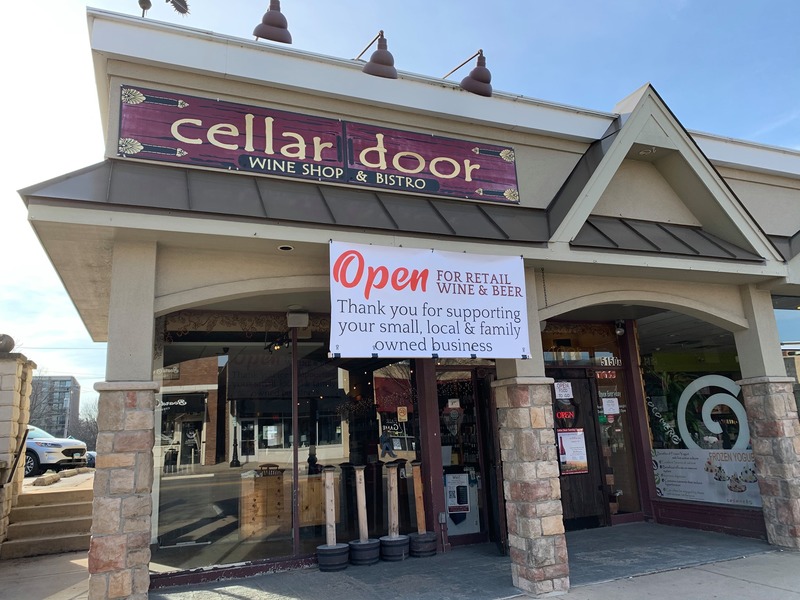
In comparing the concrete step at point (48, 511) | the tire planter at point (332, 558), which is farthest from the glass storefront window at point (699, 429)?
the concrete step at point (48, 511)

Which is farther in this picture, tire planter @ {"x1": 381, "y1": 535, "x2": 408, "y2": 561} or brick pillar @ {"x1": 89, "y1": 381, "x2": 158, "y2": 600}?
tire planter @ {"x1": 381, "y1": 535, "x2": 408, "y2": 561}

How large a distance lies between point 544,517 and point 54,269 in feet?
19.7

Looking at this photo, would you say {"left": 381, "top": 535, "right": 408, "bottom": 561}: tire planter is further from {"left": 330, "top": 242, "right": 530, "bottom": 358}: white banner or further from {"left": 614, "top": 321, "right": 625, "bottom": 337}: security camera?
{"left": 614, "top": 321, "right": 625, "bottom": 337}: security camera

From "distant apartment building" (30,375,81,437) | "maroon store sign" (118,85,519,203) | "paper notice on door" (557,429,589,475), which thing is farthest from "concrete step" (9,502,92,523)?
"distant apartment building" (30,375,81,437)

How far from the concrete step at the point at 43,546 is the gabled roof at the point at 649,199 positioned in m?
8.77

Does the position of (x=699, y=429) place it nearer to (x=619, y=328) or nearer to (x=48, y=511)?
(x=619, y=328)

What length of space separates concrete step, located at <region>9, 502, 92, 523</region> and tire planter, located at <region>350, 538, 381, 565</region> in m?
5.16

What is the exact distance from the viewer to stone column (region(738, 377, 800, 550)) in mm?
7352

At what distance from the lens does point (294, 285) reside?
19.4 ft

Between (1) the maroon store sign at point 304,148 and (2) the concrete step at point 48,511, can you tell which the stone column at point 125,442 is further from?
(2) the concrete step at point 48,511

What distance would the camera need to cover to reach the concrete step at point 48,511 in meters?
9.39

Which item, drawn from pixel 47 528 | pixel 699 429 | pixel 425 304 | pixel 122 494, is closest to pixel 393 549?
pixel 425 304

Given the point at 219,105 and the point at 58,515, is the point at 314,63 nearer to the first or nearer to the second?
the point at 219,105

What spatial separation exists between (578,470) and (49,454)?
15.4 meters
